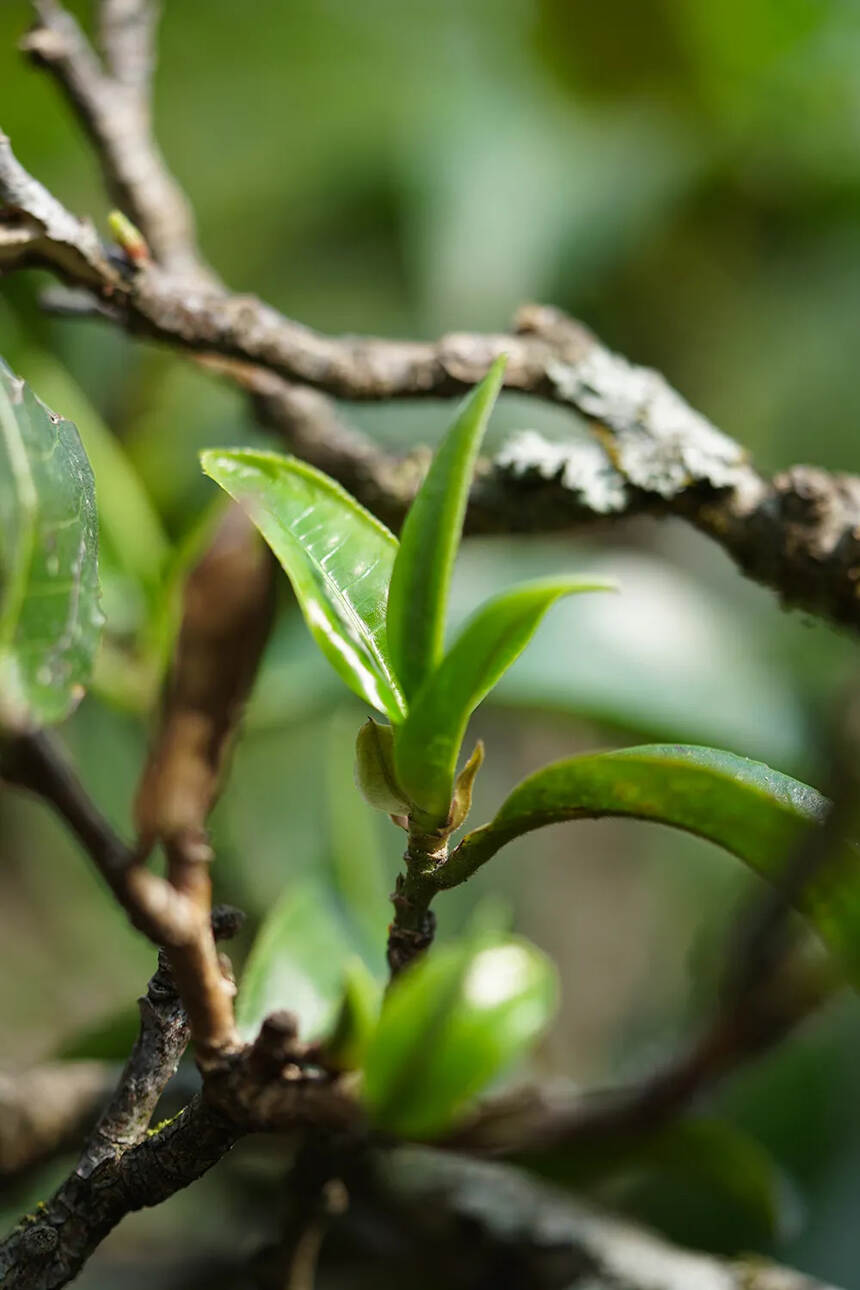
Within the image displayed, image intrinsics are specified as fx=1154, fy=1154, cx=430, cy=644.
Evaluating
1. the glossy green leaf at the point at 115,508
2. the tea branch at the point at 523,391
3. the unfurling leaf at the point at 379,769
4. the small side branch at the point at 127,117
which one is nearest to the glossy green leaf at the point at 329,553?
the unfurling leaf at the point at 379,769

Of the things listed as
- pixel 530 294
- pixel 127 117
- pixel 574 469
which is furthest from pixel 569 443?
pixel 530 294

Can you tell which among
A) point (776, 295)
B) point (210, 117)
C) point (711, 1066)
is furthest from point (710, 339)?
point (711, 1066)

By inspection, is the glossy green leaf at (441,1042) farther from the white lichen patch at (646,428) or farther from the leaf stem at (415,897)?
the white lichen patch at (646,428)

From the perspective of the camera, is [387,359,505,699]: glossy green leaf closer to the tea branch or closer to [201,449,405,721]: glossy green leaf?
[201,449,405,721]: glossy green leaf

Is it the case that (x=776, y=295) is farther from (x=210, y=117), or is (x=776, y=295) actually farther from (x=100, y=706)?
(x=100, y=706)

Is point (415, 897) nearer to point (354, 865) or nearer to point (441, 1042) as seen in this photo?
point (441, 1042)

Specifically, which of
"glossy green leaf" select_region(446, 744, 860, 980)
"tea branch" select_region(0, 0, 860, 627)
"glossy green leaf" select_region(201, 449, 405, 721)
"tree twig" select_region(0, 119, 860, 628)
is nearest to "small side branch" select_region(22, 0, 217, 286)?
"tea branch" select_region(0, 0, 860, 627)

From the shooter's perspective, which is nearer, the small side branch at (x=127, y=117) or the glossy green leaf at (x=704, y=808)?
the glossy green leaf at (x=704, y=808)
